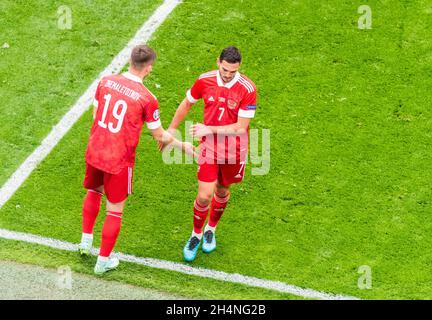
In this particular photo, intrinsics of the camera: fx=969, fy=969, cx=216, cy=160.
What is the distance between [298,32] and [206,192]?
3.66 meters

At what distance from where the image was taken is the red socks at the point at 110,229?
30.2 ft

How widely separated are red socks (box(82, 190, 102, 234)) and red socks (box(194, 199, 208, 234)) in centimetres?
95

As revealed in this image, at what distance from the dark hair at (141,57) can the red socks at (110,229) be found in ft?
4.85

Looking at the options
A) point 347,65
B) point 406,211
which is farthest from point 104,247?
point 347,65

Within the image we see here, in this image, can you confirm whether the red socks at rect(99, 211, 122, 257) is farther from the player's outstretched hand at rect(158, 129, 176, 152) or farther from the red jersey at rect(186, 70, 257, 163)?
the red jersey at rect(186, 70, 257, 163)

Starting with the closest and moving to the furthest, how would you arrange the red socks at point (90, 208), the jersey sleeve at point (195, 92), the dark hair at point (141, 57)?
the dark hair at point (141, 57)
the jersey sleeve at point (195, 92)
the red socks at point (90, 208)

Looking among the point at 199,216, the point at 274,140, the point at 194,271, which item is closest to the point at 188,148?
the point at 199,216

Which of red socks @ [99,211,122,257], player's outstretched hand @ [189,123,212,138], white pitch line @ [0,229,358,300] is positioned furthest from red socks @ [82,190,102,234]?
player's outstretched hand @ [189,123,212,138]

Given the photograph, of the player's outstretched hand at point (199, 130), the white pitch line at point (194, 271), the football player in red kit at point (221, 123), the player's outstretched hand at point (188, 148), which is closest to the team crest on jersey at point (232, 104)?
the football player in red kit at point (221, 123)

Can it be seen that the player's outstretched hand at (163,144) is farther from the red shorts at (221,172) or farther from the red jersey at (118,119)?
the red shorts at (221,172)

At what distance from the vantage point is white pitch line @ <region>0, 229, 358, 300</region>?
30.7 ft

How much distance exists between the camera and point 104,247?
30.4 ft

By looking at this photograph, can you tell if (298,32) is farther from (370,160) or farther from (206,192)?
(206,192)

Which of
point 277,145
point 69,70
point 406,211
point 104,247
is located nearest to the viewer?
point 104,247
